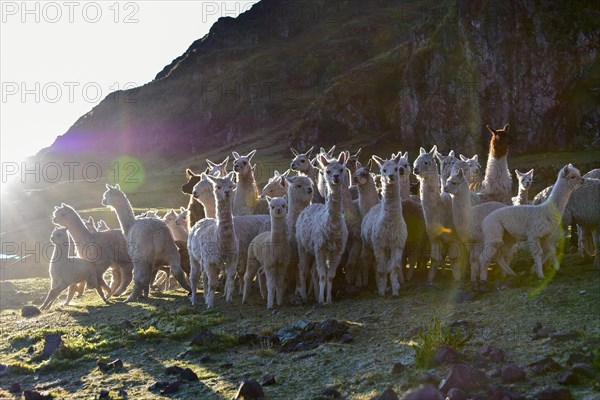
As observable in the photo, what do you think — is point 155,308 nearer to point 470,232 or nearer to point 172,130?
point 470,232

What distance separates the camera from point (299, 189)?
564 inches

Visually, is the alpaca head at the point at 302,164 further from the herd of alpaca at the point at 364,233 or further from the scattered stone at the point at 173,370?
the scattered stone at the point at 173,370

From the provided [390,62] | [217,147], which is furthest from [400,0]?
[390,62]

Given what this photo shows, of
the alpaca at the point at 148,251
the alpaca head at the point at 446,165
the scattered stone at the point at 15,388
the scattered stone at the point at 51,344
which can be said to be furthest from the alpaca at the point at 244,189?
the scattered stone at the point at 15,388

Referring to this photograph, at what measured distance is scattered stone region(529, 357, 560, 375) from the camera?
22.0 ft

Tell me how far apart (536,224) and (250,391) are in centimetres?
669

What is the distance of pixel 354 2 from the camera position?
504ft

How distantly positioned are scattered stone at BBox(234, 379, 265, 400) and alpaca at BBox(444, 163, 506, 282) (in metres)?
6.46

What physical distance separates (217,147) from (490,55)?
78.4 m

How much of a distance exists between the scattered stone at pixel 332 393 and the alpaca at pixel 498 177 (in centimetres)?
891

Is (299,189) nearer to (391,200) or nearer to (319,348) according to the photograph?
(391,200)

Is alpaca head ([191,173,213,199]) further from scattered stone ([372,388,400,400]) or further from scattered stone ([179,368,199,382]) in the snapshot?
scattered stone ([372,388,400,400])

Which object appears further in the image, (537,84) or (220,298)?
(537,84)

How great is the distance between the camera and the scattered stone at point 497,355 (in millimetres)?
7250
